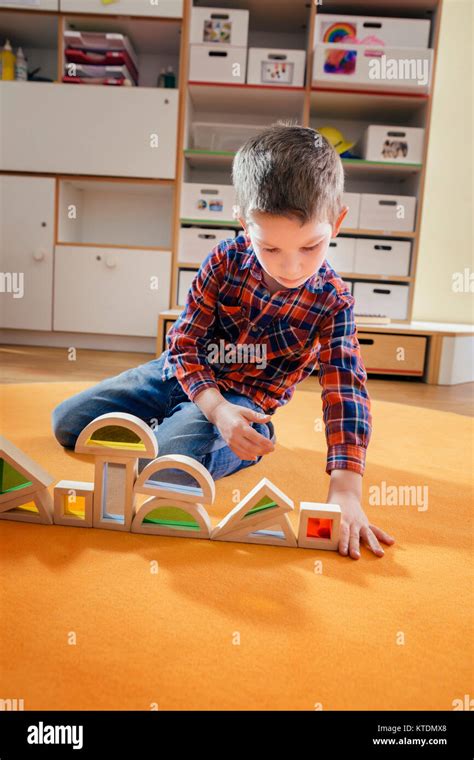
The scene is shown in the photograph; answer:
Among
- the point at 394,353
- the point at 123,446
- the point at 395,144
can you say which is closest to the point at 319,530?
the point at 123,446

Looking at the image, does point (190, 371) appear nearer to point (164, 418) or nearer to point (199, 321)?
point (199, 321)

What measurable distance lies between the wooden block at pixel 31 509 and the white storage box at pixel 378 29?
7.51 ft

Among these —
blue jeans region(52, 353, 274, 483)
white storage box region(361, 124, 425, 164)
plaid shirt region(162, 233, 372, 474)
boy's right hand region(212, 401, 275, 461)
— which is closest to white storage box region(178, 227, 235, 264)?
white storage box region(361, 124, 425, 164)

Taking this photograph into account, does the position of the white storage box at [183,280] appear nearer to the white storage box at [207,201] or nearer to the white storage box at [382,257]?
the white storage box at [207,201]

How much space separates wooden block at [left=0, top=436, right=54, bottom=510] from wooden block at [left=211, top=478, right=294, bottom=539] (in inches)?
9.4

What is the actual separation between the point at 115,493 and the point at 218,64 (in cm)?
214

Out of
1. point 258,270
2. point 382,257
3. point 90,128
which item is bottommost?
point 258,270

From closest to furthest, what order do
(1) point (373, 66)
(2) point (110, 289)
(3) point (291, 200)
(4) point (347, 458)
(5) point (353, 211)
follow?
(3) point (291, 200), (4) point (347, 458), (1) point (373, 66), (5) point (353, 211), (2) point (110, 289)

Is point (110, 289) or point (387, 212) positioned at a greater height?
point (387, 212)

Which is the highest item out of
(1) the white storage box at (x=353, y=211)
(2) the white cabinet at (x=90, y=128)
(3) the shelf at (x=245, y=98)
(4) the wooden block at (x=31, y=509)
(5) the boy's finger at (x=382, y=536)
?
(3) the shelf at (x=245, y=98)

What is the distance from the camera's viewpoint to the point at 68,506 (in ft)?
2.72

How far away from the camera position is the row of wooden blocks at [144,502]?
2.53ft

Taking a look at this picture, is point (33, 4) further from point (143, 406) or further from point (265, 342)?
point (265, 342)

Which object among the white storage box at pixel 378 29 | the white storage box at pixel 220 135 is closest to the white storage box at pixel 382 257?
the white storage box at pixel 220 135
